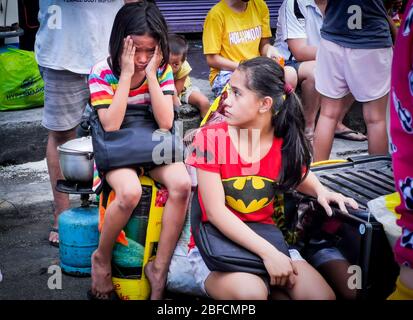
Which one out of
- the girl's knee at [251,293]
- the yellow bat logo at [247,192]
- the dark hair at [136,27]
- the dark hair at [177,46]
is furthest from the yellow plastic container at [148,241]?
the dark hair at [177,46]

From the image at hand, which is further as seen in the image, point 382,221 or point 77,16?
point 77,16

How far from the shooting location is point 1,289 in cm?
346

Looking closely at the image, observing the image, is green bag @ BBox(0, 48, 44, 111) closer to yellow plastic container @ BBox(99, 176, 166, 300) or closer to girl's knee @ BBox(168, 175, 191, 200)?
yellow plastic container @ BBox(99, 176, 166, 300)

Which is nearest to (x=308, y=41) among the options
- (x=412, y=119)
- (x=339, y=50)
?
(x=339, y=50)

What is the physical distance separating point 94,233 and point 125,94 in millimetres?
760

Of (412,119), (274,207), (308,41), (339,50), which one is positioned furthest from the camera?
(308,41)

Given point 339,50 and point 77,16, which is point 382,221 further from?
point 77,16

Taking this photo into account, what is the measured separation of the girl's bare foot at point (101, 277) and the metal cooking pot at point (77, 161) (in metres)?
0.48

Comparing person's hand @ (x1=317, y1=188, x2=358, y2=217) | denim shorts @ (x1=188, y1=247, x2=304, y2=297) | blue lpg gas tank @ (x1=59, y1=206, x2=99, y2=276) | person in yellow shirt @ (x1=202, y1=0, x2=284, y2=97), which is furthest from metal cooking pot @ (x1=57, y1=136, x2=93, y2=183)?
person in yellow shirt @ (x1=202, y1=0, x2=284, y2=97)

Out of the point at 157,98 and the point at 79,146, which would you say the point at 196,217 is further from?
the point at 79,146

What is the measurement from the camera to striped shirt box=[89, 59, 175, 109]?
11.0ft

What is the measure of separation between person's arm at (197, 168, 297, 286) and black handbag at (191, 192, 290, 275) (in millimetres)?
30

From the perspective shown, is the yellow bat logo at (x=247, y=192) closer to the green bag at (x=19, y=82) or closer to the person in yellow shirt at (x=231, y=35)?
the person in yellow shirt at (x=231, y=35)

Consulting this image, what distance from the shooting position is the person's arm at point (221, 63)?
16.5 feet
